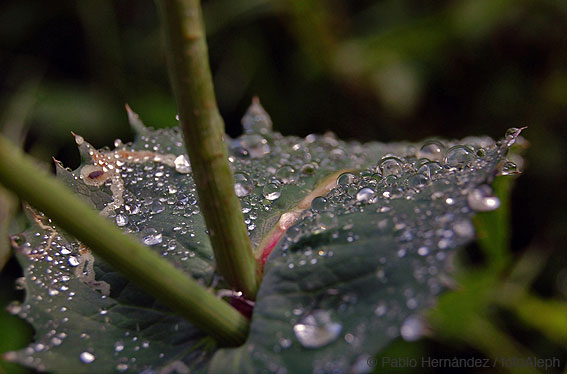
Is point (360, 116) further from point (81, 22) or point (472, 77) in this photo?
point (81, 22)

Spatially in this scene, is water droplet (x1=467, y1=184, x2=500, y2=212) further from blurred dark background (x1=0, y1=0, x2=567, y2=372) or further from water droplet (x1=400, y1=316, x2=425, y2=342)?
blurred dark background (x1=0, y1=0, x2=567, y2=372)

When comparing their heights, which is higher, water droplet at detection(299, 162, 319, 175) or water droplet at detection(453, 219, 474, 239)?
water droplet at detection(299, 162, 319, 175)

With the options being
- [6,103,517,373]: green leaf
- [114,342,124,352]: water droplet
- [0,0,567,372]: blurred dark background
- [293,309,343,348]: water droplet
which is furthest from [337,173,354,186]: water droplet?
[0,0,567,372]: blurred dark background

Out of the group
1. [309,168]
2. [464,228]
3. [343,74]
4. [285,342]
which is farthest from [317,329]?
[343,74]

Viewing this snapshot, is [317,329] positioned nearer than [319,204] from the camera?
Yes

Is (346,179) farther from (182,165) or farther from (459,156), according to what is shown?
(182,165)

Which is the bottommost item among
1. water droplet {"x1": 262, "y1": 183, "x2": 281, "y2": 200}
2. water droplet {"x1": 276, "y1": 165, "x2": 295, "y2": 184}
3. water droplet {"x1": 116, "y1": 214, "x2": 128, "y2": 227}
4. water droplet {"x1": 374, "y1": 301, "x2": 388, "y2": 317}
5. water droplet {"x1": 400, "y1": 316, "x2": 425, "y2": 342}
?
water droplet {"x1": 400, "y1": 316, "x2": 425, "y2": 342}
